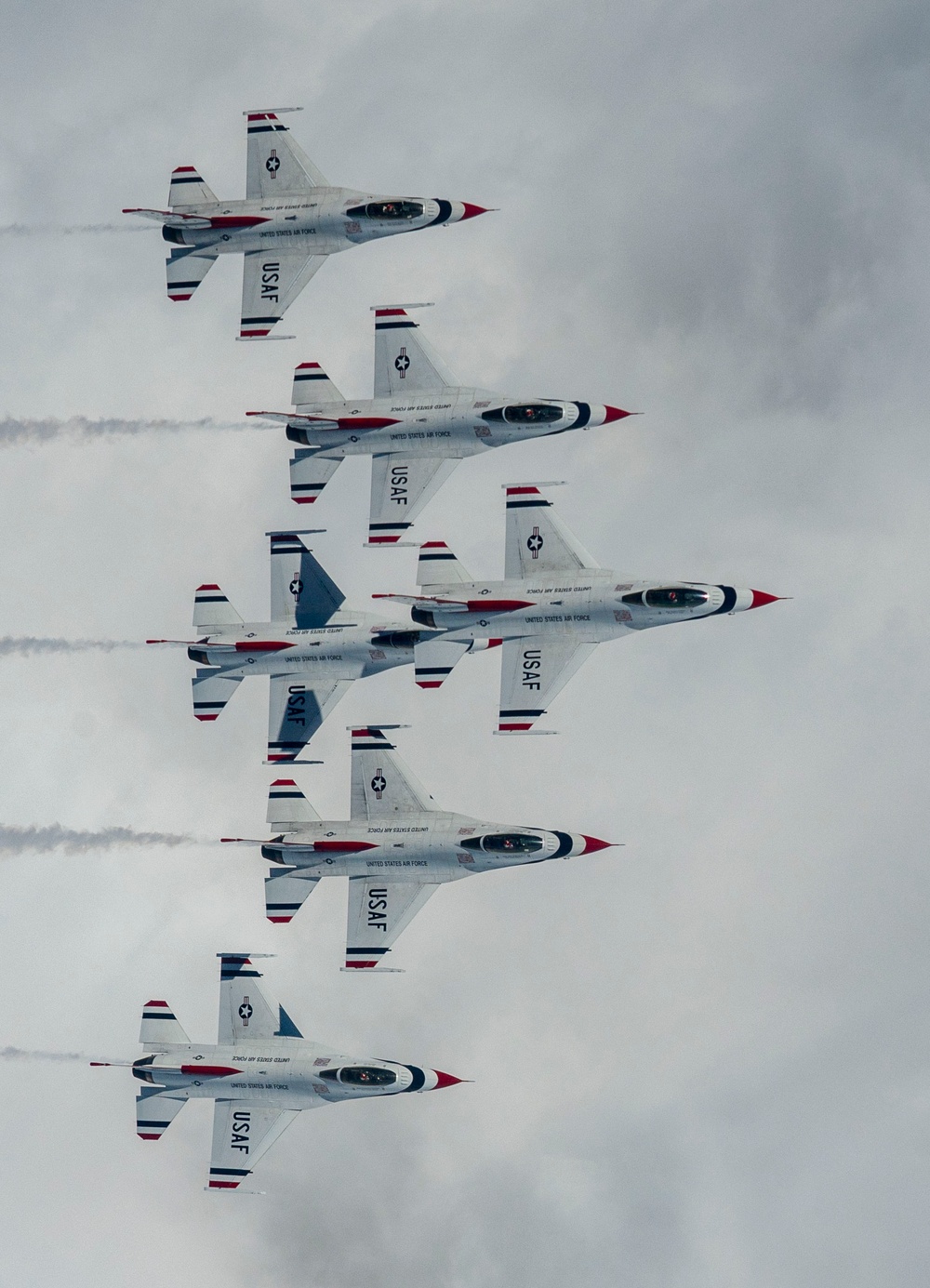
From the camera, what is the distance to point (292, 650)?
88688 mm

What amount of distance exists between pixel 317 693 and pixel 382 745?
3.72m

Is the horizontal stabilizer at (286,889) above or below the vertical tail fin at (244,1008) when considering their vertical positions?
above

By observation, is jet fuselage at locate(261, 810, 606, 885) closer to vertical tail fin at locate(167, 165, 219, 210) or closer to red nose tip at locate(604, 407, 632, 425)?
red nose tip at locate(604, 407, 632, 425)

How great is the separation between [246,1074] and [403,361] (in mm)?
32424

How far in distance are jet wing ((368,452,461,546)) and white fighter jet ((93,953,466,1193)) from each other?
65.6ft

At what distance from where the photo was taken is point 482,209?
3563 inches

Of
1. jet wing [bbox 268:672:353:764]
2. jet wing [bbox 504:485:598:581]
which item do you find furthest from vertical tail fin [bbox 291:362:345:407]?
jet wing [bbox 268:672:353:764]

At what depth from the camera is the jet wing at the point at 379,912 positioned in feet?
290

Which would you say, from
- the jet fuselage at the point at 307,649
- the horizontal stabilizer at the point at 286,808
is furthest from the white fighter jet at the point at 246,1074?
the jet fuselage at the point at 307,649

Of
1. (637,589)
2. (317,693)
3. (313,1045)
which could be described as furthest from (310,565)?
(313,1045)

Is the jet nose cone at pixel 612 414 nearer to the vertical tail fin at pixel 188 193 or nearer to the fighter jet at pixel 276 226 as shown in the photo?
the fighter jet at pixel 276 226

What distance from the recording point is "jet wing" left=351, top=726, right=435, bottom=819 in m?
89.0

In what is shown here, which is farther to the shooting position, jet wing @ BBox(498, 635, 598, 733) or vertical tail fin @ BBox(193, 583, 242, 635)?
vertical tail fin @ BBox(193, 583, 242, 635)

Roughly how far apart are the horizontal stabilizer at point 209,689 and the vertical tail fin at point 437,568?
957 cm
